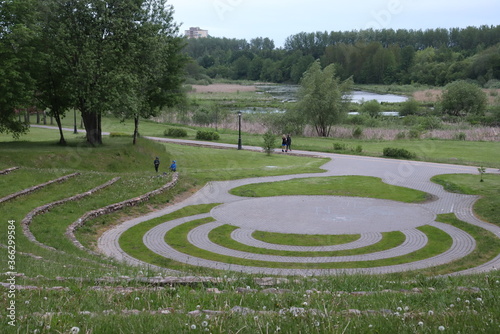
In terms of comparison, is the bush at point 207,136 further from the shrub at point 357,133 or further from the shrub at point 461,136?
the shrub at point 461,136

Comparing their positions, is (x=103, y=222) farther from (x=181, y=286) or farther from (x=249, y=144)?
(x=249, y=144)

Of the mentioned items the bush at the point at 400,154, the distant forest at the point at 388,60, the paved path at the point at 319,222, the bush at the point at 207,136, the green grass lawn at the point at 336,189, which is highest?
the distant forest at the point at 388,60

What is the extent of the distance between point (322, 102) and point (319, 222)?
41402 mm

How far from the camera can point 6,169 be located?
86.1ft

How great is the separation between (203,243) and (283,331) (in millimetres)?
13686

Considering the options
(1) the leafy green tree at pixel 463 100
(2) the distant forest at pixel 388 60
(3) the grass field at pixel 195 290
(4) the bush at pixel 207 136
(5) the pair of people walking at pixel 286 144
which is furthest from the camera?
(2) the distant forest at pixel 388 60

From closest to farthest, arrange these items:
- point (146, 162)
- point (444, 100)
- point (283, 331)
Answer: point (283, 331)
point (146, 162)
point (444, 100)

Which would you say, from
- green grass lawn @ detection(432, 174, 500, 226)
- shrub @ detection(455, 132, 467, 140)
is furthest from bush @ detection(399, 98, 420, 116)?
green grass lawn @ detection(432, 174, 500, 226)

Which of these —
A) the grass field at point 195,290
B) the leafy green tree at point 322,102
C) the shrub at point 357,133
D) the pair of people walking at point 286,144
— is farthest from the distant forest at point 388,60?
the grass field at point 195,290

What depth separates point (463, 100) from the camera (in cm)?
8044

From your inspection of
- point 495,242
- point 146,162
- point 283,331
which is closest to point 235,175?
point 146,162

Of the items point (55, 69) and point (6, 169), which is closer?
point (6, 169)

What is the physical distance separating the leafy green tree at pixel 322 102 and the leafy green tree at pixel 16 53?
37.9 m

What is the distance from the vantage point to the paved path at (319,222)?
55.5 feet
